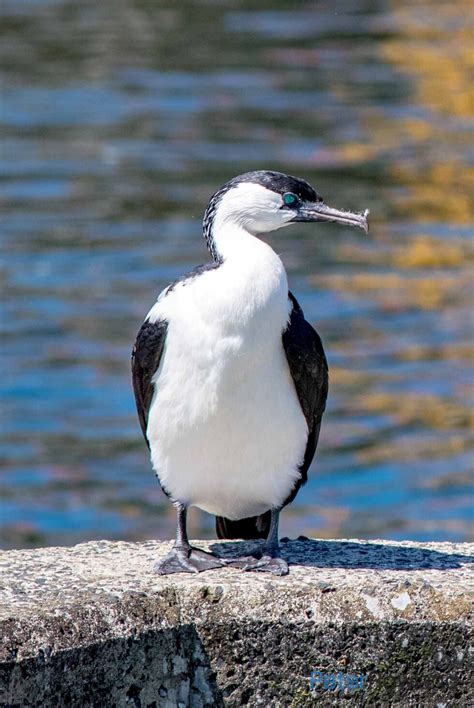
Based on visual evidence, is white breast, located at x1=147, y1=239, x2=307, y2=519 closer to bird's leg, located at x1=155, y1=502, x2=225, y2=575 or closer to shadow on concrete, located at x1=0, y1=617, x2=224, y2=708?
bird's leg, located at x1=155, y1=502, x2=225, y2=575

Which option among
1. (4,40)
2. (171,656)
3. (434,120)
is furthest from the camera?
(4,40)

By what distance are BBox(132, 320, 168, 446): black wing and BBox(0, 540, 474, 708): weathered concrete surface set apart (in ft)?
2.50

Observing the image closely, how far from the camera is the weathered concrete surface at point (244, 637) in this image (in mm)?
4449

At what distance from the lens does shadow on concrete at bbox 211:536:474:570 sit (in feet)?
17.0

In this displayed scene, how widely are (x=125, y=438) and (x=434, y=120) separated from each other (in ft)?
32.6

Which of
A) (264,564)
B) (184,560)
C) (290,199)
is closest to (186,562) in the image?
(184,560)

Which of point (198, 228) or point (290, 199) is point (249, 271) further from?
point (198, 228)

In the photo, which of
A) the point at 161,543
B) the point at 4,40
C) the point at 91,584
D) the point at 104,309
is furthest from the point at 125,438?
the point at 4,40

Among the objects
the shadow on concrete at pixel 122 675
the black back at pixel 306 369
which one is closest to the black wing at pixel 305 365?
the black back at pixel 306 369

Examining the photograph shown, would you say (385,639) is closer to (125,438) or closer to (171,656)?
(171,656)

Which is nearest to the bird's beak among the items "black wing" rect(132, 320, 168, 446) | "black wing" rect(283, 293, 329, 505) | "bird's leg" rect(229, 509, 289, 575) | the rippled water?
"black wing" rect(283, 293, 329, 505)

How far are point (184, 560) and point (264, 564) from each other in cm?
24

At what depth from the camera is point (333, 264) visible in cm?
1459

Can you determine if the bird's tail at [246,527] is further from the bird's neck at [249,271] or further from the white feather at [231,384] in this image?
the bird's neck at [249,271]
